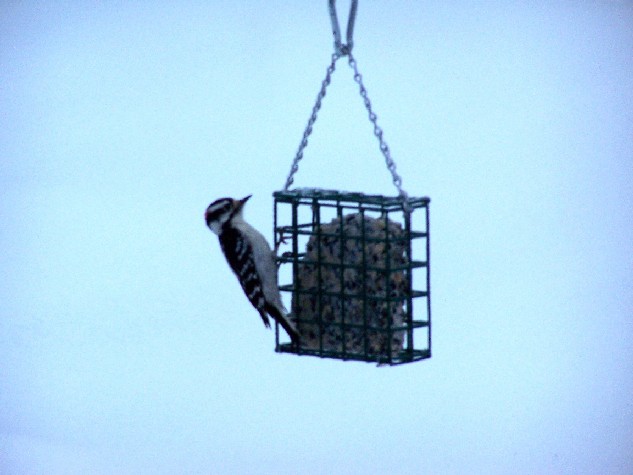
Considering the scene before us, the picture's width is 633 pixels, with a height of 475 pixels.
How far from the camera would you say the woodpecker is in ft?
17.0

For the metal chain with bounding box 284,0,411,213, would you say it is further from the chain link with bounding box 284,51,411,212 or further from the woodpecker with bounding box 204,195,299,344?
the woodpecker with bounding box 204,195,299,344

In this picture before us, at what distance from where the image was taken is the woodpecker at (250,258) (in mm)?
5172

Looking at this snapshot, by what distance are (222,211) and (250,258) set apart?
321 millimetres

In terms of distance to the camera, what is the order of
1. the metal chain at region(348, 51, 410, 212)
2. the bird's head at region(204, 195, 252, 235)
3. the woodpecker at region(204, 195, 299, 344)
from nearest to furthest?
the metal chain at region(348, 51, 410, 212), the woodpecker at region(204, 195, 299, 344), the bird's head at region(204, 195, 252, 235)

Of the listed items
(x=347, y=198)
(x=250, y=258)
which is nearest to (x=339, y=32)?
(x=347, y=198)

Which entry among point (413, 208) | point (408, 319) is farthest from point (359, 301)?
point (413, 208)

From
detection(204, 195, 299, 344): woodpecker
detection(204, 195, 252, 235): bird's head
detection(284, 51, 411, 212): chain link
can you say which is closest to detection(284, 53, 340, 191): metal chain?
detection(284, 51, 411, 212): chain link

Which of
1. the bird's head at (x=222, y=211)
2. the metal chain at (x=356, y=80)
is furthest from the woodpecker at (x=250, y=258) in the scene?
the metal chain at (x=356, y=80)

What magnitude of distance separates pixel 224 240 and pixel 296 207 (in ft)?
2.54

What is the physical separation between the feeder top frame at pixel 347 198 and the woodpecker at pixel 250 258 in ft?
1.40

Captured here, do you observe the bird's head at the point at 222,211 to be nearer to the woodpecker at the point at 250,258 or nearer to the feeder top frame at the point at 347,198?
the woodpecker at the point at 250,258

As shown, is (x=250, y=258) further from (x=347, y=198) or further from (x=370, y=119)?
(x=370, y=119)

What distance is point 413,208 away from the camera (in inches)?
175

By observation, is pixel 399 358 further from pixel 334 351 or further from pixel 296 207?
pixel 296 207
